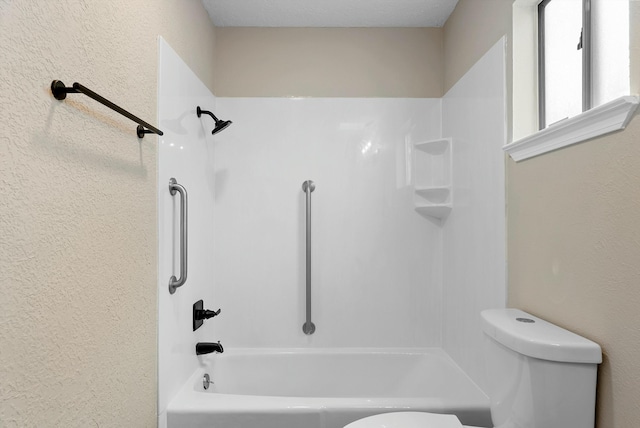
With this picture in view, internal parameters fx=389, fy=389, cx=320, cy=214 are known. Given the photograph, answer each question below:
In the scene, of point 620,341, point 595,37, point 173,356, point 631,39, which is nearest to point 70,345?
point 173,356

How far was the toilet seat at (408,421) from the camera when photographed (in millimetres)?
1230

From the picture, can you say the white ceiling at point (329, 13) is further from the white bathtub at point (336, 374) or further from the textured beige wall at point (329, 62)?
the white bathtub at point (336, 374)

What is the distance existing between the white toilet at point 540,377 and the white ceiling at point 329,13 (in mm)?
1727

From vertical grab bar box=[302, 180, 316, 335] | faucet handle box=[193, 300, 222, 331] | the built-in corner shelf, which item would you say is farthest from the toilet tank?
faucet handle box=[193, 300, 222, 331]

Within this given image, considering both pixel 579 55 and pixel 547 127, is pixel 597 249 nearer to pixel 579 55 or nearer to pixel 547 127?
pixel 547 127

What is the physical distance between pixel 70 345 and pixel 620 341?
1.37m

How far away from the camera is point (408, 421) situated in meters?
1.26

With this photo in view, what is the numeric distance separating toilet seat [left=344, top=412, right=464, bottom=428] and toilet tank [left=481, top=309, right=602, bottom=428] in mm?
177

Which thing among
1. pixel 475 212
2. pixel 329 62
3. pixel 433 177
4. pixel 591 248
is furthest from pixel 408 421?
pixel 329 62

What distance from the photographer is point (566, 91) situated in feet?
4.47

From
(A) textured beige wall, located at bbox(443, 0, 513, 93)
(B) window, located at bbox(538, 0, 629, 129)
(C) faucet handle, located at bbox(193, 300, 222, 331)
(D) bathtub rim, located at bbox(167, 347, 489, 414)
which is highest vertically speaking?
(A) textured beige wall, located at bbox(443, 0, 513, 93)

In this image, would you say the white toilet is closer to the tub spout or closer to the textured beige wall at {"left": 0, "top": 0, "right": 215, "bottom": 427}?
the textured beige wall at {"left": 0, "top": 0, "right": 215, "bottom": 427}

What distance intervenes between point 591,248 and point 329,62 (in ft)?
5.86

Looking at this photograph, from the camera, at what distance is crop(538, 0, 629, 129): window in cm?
109
